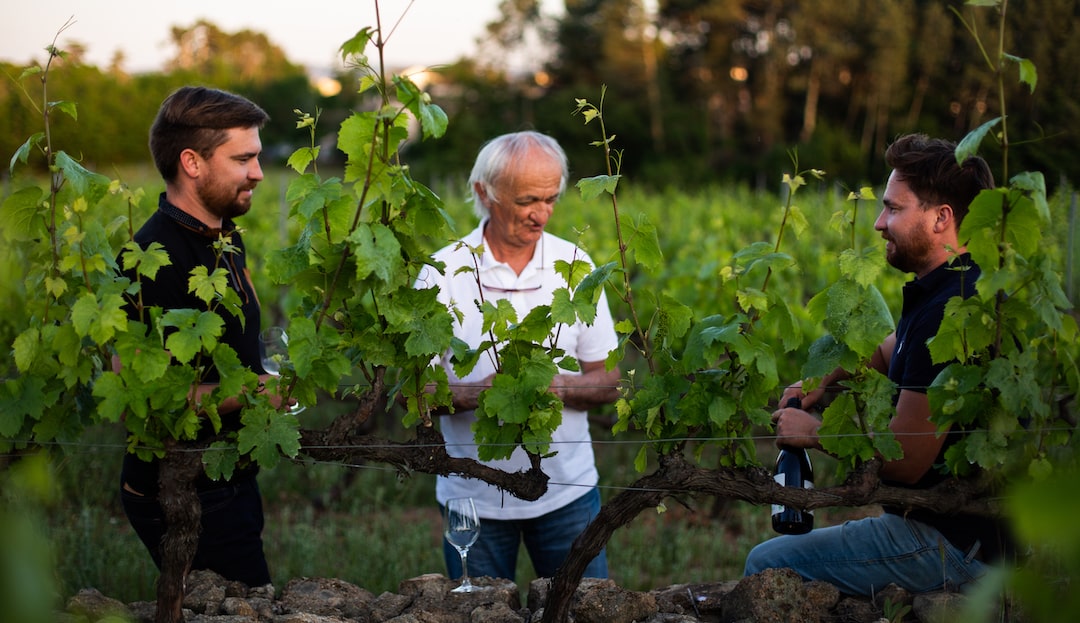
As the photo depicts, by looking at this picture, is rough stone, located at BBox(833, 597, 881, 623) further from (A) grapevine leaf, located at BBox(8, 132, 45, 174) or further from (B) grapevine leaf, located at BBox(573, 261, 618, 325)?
(A) grapevine leaf, located at BBox(8, 132, 45, 174)

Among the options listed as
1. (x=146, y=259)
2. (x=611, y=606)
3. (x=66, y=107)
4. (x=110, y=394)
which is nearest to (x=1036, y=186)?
(x=611, y=606)

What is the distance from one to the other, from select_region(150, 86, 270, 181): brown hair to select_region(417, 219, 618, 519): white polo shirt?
0.70 meters

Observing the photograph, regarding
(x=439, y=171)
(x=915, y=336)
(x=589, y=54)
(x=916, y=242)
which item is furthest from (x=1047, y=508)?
(x=589, y=54)

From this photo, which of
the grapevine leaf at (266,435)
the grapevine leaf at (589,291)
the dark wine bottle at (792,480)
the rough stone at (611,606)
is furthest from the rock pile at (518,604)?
the grapevine leaf at (589,291)

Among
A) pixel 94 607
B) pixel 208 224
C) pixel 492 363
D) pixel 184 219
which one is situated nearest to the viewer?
pixel 94 607

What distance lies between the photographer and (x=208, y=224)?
106 inches

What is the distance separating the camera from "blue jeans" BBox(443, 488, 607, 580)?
9.63 ft

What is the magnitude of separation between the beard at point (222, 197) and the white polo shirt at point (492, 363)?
0.57 m

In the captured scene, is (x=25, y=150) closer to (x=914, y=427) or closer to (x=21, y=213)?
(x=21, y=213)

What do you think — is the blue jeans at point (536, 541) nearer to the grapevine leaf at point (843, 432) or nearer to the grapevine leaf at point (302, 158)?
the grapevine leaf at point (843, 432)

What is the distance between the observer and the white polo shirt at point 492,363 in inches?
114

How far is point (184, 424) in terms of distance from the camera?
2070mm

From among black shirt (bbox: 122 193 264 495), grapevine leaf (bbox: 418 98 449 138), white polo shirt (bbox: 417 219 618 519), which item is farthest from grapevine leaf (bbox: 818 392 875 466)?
black shirt (bbox: 122 193 264 495)

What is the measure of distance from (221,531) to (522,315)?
1.08 m
